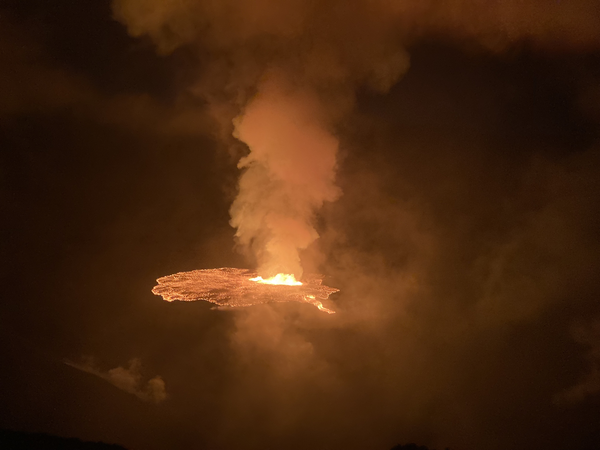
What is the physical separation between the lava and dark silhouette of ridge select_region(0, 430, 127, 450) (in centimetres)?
558

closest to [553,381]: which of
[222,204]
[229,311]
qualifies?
[229,311]

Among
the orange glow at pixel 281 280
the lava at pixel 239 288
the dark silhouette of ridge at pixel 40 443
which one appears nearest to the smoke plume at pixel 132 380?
the lava at pixel 239 288

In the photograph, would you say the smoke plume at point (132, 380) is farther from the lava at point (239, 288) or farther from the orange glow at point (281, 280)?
the orange glow at point (281, 280)

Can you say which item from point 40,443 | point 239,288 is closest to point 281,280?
point 239,288

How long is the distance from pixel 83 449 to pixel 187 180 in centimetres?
1464

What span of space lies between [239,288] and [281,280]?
58.6 inches

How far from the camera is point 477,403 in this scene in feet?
36.2

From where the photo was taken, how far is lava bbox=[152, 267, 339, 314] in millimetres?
12531

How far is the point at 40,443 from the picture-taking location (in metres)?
6.71

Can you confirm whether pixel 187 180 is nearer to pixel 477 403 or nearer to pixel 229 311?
pixel 229 311

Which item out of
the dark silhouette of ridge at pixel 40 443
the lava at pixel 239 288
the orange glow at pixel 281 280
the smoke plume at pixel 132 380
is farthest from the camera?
the orange glow at pixel 281 280

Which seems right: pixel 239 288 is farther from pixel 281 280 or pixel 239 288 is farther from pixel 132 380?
pixel 132 380

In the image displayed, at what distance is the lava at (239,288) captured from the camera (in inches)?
493

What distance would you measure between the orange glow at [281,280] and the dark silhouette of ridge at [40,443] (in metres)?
7.72
